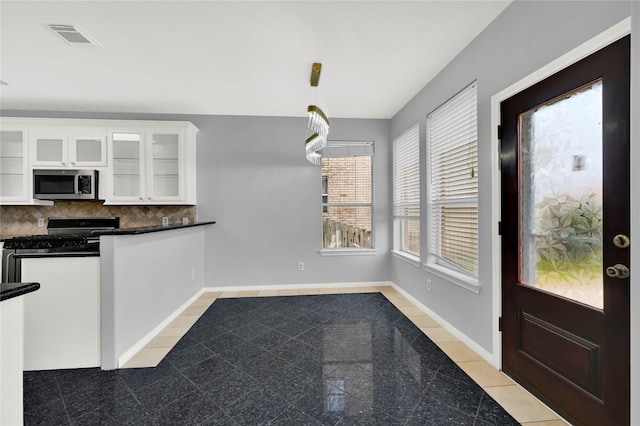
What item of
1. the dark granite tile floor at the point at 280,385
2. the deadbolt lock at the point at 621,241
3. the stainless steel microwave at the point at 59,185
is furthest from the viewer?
the stainless steel microwave at the point at 59,185

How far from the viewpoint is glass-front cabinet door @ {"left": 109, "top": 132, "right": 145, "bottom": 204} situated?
3.86 metres

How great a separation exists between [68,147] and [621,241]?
17.6 ft

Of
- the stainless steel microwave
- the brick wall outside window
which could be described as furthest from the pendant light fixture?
the stainless steel microwave

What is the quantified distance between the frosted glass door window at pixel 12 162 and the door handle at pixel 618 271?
570cm

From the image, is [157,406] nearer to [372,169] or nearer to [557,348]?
[557,348]

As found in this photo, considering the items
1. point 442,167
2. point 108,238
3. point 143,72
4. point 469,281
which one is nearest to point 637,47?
point 469,281

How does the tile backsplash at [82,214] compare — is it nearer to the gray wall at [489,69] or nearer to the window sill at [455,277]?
the window sill at [455,277]

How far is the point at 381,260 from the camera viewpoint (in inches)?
178

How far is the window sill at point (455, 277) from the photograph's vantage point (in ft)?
7.93

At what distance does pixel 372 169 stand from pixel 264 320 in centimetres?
268

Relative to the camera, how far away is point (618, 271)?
1.34 meters

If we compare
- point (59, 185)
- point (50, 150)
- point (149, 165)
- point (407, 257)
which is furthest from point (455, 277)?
point (50, 150)

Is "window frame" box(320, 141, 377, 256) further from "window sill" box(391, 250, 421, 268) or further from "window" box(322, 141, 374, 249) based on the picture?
"window sill" box(391, 250, 421, 268)

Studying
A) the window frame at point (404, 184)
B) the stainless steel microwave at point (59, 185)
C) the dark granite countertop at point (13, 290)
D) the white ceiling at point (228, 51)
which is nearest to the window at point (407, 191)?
the window frame at point (404, 184)
